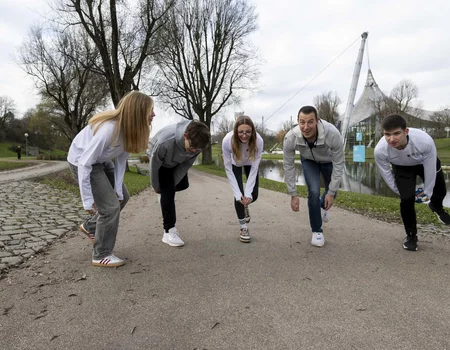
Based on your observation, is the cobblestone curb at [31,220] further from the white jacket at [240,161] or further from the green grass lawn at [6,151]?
the green grass lawn at [6,151]

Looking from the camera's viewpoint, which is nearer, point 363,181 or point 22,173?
point 22,173

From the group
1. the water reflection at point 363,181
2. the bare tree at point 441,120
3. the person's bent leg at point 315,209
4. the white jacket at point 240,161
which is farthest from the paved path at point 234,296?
the bare tree at point 441,120

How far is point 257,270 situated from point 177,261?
91 centimetres

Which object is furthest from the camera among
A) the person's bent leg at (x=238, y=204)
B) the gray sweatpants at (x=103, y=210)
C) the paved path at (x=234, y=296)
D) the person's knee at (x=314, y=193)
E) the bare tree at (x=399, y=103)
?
the bare tree at (x=399, y=103)

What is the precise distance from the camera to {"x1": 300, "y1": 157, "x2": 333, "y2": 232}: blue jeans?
4238mm

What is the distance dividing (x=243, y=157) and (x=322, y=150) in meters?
1.06

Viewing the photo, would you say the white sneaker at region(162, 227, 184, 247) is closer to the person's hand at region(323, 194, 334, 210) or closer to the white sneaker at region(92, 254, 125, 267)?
the white sneaker at region(92, 254, 125, 267)

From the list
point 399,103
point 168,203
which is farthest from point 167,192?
point 399,103

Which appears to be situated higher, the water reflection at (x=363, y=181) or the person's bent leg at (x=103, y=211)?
the person's bent leg at (x=103, y=211)

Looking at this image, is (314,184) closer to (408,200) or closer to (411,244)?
(408,200)

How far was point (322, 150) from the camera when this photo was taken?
4.26m

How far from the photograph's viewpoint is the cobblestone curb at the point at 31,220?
3968 mm

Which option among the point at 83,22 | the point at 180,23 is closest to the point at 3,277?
the point at 83,22

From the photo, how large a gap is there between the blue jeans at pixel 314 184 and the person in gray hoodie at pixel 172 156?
5.11 feet
